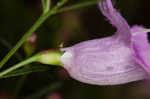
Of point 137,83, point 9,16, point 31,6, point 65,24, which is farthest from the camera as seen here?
point 137,83

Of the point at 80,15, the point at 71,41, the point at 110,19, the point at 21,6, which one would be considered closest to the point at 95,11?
the point at 80,15

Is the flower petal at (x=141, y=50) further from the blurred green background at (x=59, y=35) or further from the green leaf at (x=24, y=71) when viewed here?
the blurred green background at (x=59, y=35)

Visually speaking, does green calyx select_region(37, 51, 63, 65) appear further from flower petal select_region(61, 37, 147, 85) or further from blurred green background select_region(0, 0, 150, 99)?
blurred green background select_region(0, 0, 150, 99)

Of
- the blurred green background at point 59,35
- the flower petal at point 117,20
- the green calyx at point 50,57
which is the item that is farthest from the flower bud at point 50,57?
the blurred green background at point 59,35

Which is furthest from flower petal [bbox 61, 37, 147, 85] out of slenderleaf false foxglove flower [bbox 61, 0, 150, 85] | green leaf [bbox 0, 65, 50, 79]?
green leaf [bbox 0, 65, 50, 79]

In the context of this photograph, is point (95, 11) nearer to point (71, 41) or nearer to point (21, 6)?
point (71, 41)

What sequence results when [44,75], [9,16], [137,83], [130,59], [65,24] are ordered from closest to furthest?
[130,59]
[44,75]
[9,16]
[65,24]
[137,83]

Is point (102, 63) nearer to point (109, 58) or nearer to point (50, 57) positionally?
point (109, 58)

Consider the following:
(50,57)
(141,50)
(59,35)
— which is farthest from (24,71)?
(59,35)
